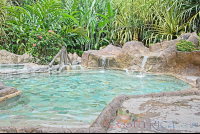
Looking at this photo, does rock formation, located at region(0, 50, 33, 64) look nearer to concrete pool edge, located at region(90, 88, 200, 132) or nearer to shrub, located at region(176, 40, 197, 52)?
shrub, located at region(176, 40, 197, 52)

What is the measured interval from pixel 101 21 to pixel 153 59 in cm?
703

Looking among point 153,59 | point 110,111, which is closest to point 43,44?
point 153,59

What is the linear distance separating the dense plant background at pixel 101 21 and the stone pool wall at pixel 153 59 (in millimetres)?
2115

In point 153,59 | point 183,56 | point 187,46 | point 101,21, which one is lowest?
point 153,59

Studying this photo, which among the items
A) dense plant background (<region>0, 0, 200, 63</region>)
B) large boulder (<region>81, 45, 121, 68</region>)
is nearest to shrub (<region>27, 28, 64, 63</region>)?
dense plant background (<region>0, 0, 200, 63</region>)

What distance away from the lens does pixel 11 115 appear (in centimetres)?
267

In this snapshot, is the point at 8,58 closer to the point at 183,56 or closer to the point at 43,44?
the point at 43,44

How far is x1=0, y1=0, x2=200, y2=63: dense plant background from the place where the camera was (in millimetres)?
9808

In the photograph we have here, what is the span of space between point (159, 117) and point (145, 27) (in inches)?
438

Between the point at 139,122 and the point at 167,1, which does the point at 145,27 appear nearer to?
the point at 167,1

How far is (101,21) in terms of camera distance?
13.0 metres

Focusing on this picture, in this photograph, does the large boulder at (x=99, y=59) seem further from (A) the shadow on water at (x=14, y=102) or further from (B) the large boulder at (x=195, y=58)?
(A) the shadow on water at (x=14, y=102)

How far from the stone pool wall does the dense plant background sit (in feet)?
6.94

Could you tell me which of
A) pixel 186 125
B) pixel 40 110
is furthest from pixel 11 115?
pixel 186 125
